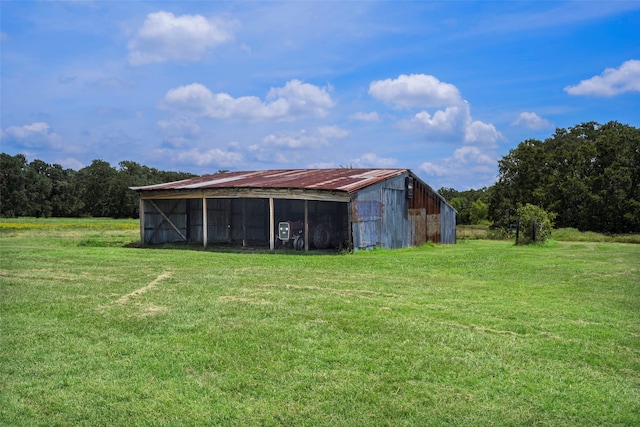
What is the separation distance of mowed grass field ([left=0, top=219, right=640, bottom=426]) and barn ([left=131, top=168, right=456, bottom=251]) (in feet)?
32.5

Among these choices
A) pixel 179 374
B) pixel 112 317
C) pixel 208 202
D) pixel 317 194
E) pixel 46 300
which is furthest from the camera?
pixel 208 202

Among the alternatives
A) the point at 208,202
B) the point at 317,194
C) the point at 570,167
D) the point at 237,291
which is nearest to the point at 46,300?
the point at 237,291

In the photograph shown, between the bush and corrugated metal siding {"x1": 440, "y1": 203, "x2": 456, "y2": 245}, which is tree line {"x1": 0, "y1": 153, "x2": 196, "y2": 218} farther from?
the bush

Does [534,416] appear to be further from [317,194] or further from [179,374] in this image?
[317,194]

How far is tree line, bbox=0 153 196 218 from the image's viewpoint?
224ft

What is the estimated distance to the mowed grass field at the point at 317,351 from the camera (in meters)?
5.66

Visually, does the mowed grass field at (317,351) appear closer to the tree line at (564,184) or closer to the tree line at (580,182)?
the tree line at (564,184)

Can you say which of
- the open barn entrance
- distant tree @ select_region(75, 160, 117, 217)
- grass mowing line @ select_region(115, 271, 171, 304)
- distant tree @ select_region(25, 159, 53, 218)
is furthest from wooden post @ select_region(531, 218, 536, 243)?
distant tree @ select_region(25, 159, 53, 218)

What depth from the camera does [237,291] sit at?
38.3 feet

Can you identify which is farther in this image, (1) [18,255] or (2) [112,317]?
(1) [18,255]

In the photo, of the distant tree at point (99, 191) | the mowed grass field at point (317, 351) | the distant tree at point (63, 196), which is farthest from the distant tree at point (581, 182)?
the distant tree at point (63, 196)

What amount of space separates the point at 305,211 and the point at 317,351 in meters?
16.2

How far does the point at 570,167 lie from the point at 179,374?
47.9 metres

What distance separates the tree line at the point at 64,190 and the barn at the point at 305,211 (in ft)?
152
